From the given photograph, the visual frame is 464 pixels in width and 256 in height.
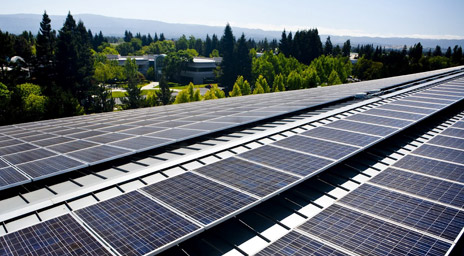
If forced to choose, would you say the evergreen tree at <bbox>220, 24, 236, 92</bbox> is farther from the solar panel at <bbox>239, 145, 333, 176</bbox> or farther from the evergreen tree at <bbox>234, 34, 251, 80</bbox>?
the solar panel at <bbox>239, 145, 333, 176</bbox>

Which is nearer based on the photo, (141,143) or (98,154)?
(98,154)

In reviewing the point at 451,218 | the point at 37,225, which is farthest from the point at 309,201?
the point at 37,225

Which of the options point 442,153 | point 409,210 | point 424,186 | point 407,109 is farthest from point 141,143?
point 407,109

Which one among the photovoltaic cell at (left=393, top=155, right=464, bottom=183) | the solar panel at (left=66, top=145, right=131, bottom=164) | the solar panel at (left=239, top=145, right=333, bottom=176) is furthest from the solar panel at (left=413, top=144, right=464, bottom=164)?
the solar panel at (left=66, top=145, right=131, bottom=164)

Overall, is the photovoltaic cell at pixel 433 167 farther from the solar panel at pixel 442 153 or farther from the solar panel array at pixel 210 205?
the solar panel array at pixel 210 205

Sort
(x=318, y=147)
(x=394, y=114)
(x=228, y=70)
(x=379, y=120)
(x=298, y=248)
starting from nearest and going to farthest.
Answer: (x=298, y=248), (x=318, y=147), (x=379, y=120), (x=394, y=114), (x=228, y=70)

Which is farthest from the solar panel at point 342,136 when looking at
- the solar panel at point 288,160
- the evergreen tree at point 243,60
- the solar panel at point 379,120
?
the evergreen tree at point 243,60

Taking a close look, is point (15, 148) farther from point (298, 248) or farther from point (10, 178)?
point (298, 248)

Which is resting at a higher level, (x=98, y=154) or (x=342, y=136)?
(x=342, y=136)
